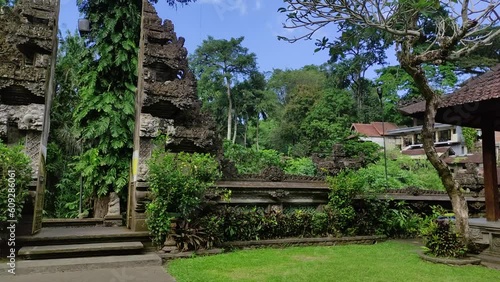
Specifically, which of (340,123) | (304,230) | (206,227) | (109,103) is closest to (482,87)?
(304,230)

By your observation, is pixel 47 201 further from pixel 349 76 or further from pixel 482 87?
pixel 349 76

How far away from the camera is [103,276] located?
4914 millimetres

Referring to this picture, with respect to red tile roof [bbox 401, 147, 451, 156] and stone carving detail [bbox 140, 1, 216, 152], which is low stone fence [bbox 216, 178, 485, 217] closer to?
stone carving detail [bbox 140, 1, 216, 152]

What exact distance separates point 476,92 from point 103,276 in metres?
6.80

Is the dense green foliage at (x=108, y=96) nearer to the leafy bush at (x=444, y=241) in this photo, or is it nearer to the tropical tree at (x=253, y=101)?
the leafy bush at (x=444, y=241)

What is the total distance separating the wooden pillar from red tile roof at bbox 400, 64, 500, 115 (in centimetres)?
82

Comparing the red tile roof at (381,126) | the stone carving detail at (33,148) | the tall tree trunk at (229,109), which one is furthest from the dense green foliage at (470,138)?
the stone carving detail at (33,148)

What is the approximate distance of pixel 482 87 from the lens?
6785mm

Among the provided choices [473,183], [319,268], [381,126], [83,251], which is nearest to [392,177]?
[473,183]

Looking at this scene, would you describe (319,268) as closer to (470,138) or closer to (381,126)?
(470,138)

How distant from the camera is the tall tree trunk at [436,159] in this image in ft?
21.3

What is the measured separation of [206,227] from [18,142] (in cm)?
360

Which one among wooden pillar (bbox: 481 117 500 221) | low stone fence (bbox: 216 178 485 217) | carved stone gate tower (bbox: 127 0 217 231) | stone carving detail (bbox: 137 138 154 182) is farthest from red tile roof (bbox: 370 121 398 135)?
stone carving detail (bbox: 137 138 154 182)

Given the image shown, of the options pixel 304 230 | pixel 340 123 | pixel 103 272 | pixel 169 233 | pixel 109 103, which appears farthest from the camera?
pixel 340 123
